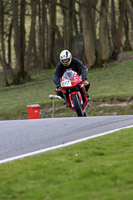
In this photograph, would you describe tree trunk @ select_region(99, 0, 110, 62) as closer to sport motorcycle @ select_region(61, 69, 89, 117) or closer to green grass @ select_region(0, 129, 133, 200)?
sport motorcycle @ select_region(61, 69, 89, 117)

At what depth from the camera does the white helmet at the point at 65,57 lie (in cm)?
1384

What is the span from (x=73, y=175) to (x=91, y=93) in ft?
63.6

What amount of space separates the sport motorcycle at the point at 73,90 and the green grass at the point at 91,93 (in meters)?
6.09

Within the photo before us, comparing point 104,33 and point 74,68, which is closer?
point 74,68

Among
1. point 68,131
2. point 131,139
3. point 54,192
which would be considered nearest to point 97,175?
point 54,192

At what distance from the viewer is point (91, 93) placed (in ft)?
82.3

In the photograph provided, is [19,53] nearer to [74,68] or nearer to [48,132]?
[74,68]

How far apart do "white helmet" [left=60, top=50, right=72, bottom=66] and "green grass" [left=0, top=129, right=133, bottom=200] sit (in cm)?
617

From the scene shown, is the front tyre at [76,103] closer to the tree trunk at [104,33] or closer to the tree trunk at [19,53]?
the tree trunk at [19,53]

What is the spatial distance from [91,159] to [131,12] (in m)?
50.7

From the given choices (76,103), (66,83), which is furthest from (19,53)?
(76,103)

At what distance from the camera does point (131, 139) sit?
850cm

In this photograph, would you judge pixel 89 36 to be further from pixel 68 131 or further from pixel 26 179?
pixel 26 179

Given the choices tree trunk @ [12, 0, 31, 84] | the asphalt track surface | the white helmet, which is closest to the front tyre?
the white helmet
